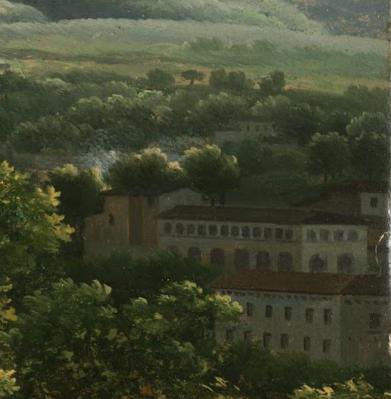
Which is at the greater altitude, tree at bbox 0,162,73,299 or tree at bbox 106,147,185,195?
tree at bbox 106,147,185,195

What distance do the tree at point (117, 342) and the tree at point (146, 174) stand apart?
1.85ft

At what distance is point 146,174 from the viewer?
11.8 m

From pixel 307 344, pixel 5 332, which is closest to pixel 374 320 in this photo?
pixel 307 344

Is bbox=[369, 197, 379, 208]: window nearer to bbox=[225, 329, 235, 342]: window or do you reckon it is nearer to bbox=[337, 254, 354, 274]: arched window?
bbox=[337, 254, 354, 274]: arched window

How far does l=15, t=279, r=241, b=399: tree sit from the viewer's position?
11.7 m

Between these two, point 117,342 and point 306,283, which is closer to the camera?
point 306,283

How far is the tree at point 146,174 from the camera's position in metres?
11.8

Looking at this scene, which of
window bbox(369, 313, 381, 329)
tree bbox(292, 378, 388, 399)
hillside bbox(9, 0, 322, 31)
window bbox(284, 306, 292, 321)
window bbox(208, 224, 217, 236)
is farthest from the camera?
hillside bbox(9, 0, 322, 31)

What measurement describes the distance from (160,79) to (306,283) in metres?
1.43

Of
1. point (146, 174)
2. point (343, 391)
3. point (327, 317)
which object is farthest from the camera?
point (146, 174)

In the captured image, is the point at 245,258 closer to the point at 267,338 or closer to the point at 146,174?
the point at 267,338

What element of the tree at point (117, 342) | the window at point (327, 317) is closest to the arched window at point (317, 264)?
the window at point (327, 317)

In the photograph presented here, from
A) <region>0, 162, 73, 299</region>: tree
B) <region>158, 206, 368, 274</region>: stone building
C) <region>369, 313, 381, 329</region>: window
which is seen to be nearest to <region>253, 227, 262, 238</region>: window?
<region>158, 206, 368, 274</region>: stone building

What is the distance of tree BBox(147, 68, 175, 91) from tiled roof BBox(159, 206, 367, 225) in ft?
2.30
